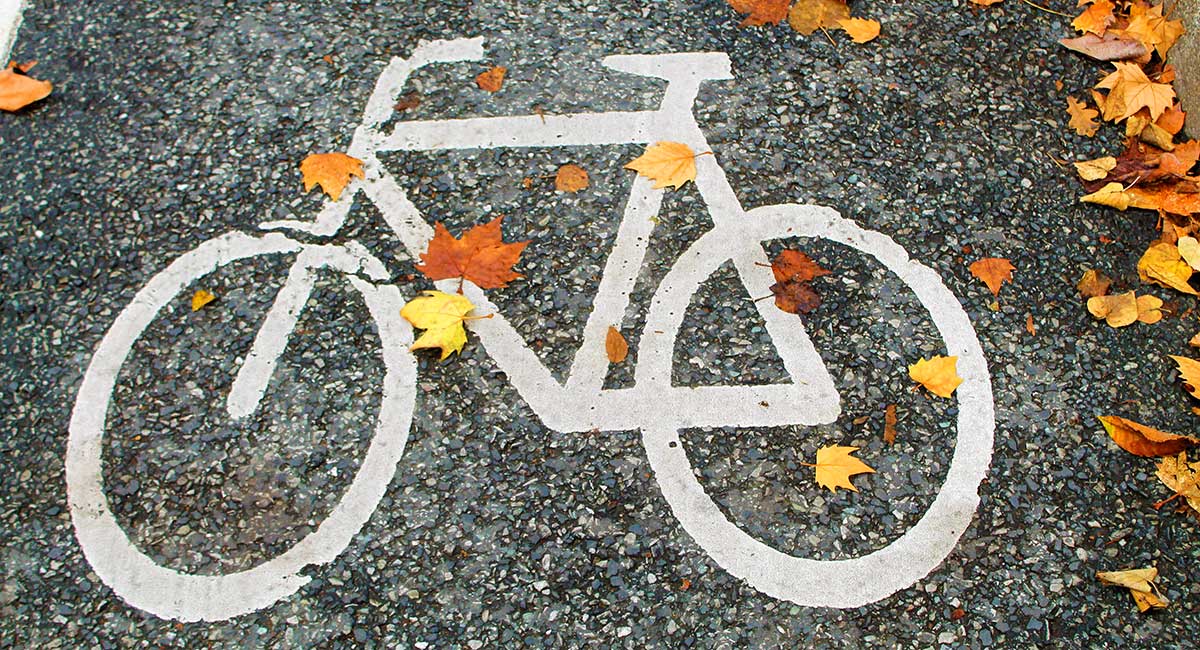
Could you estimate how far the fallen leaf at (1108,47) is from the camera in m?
3.75

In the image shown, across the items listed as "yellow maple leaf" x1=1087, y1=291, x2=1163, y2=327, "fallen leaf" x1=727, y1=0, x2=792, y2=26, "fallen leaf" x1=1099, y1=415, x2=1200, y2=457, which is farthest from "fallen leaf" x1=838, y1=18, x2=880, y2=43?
"fallen leaf" x1=1099, y1=415, x2=1200, y2=457

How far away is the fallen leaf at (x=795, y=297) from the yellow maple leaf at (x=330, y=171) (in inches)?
60.0

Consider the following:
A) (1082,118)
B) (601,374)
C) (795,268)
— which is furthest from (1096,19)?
(601,374)

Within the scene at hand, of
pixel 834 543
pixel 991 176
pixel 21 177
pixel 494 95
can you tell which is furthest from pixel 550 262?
pixel 21 177

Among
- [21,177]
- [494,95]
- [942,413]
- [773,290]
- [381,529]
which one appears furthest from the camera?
[494,95]

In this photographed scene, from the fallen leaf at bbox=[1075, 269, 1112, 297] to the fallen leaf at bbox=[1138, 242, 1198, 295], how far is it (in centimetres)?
14

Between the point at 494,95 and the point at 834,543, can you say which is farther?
the point at 494,95

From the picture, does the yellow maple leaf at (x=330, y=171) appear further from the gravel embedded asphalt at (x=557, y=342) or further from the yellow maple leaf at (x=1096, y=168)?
the yellow maple leaf at (x=1096, y=168)

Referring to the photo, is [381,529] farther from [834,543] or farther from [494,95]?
[494,95]

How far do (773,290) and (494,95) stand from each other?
1.35m

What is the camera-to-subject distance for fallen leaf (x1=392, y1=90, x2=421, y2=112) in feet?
11.8

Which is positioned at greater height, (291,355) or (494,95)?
(494,95)

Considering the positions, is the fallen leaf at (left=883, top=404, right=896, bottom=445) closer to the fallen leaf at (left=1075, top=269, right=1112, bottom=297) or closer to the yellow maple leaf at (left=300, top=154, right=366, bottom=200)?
the fallen leaf at (left=1075, top=269, right=1112, bottom=297)

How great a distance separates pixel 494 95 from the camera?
365cm
